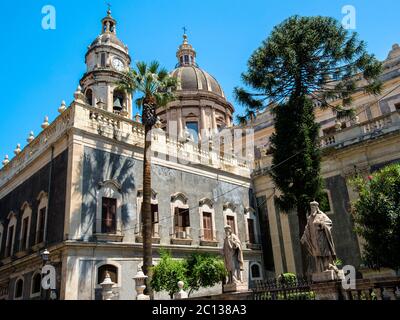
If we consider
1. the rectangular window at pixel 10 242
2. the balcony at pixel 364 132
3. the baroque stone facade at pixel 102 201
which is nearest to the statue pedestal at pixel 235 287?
the baroque stone facade at pixel 102 201

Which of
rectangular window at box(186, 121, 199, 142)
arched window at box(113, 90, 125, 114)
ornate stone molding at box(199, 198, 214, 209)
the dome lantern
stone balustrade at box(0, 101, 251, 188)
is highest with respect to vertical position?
the dome lantern

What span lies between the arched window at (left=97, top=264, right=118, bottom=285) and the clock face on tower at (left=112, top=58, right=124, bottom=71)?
1431 cm

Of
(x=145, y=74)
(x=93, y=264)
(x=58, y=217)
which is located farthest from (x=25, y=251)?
(x=145, y=74)

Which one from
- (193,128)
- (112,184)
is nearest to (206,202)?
(112,184)

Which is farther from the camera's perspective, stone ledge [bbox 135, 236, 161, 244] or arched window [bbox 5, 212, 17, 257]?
arched window [bbox 5, 212, 17, 257]

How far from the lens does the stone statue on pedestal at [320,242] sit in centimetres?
1006

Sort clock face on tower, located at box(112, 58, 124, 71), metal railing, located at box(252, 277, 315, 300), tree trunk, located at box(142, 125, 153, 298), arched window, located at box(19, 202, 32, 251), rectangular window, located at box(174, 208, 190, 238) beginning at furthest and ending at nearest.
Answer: clock face on tower, located at box(112, 58, 124, 71) < rectangular window, located at box(174, 208, 190, 238) < arched window, located at box(19, 202, 32, 251) < tree trunk, located at box(142, 125, 153, 298) < metal railing, located at box(252, 277, 315, 300)

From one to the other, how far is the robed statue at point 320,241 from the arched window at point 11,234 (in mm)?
16694

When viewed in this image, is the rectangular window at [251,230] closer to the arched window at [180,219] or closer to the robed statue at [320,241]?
the arched window at [180,219]

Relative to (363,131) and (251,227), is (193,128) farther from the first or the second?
(363,131)

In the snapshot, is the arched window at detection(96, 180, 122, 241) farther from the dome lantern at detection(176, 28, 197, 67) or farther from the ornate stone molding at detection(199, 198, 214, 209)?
the dome lantern at detection(176, 28, 197, 67)

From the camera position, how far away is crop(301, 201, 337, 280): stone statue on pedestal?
10.1 m

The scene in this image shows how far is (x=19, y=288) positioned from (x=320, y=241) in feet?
50.1

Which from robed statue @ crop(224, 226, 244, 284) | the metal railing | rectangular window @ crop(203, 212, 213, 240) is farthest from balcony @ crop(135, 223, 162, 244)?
the metal railing
